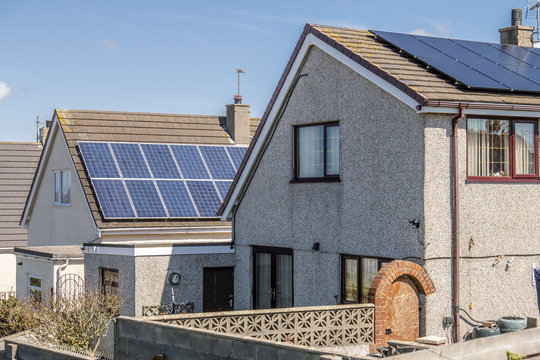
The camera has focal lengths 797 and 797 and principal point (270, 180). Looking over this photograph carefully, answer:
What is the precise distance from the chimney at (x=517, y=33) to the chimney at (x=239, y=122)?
11.1 m

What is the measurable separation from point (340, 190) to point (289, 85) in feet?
10.0

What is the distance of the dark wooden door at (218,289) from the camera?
2073 centimetres

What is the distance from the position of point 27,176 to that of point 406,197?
919 inches

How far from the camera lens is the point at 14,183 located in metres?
34.3

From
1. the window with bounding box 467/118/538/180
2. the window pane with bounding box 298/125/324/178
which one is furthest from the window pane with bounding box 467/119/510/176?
the window pane with bounding box 298/125/324/178

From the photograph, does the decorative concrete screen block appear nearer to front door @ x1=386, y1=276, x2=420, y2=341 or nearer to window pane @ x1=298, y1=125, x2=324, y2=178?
front door @ x1=386, y1=276, x2=420, y2=341

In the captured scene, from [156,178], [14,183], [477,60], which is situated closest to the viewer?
[477,60]

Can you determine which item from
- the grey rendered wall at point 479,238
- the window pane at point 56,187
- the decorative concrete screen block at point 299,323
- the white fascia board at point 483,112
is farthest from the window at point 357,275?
the window pane at point 56,187

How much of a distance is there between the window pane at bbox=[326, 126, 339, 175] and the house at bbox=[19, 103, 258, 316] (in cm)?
451

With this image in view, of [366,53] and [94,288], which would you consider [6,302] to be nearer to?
[94,288]

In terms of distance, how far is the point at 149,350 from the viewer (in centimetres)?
1384

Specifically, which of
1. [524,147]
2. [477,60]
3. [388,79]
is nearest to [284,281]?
[388,79]

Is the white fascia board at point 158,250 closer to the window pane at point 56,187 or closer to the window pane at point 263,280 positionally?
the window pane at point 263,280

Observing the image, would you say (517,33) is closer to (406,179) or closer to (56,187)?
(406,179)
